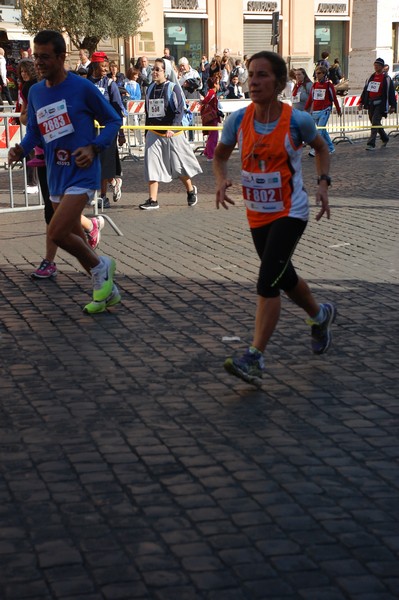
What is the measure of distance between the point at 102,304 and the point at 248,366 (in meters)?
2.15

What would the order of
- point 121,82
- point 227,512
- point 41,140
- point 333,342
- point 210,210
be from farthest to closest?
point 121,82, point 210,210, point 41,140, point 333,342, point 227,512

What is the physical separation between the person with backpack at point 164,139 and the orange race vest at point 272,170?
298 inches

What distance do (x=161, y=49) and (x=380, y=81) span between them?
75.1 ft

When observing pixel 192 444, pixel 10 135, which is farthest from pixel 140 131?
pixel 192 444

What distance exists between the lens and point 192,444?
503 centimetres

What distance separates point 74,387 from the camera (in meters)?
5.95

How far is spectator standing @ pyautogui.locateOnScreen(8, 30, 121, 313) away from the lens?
7.45 meters

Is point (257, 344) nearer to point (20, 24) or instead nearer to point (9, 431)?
point (9, 431)

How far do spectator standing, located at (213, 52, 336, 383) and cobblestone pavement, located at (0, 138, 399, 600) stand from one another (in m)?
0.36

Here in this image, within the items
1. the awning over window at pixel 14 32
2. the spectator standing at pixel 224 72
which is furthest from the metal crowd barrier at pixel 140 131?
the awning over window at pixel 14 32

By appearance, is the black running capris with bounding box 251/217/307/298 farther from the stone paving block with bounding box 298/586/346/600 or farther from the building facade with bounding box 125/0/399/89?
the building facade with bounding box 125/0/399/89

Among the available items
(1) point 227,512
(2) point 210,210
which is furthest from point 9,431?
(2) point 210,210

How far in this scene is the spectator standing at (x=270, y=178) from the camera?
583 centimetres

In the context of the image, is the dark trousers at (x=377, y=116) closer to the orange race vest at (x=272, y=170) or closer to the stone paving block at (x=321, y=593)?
the orange race vest at (x=272, y=170)
